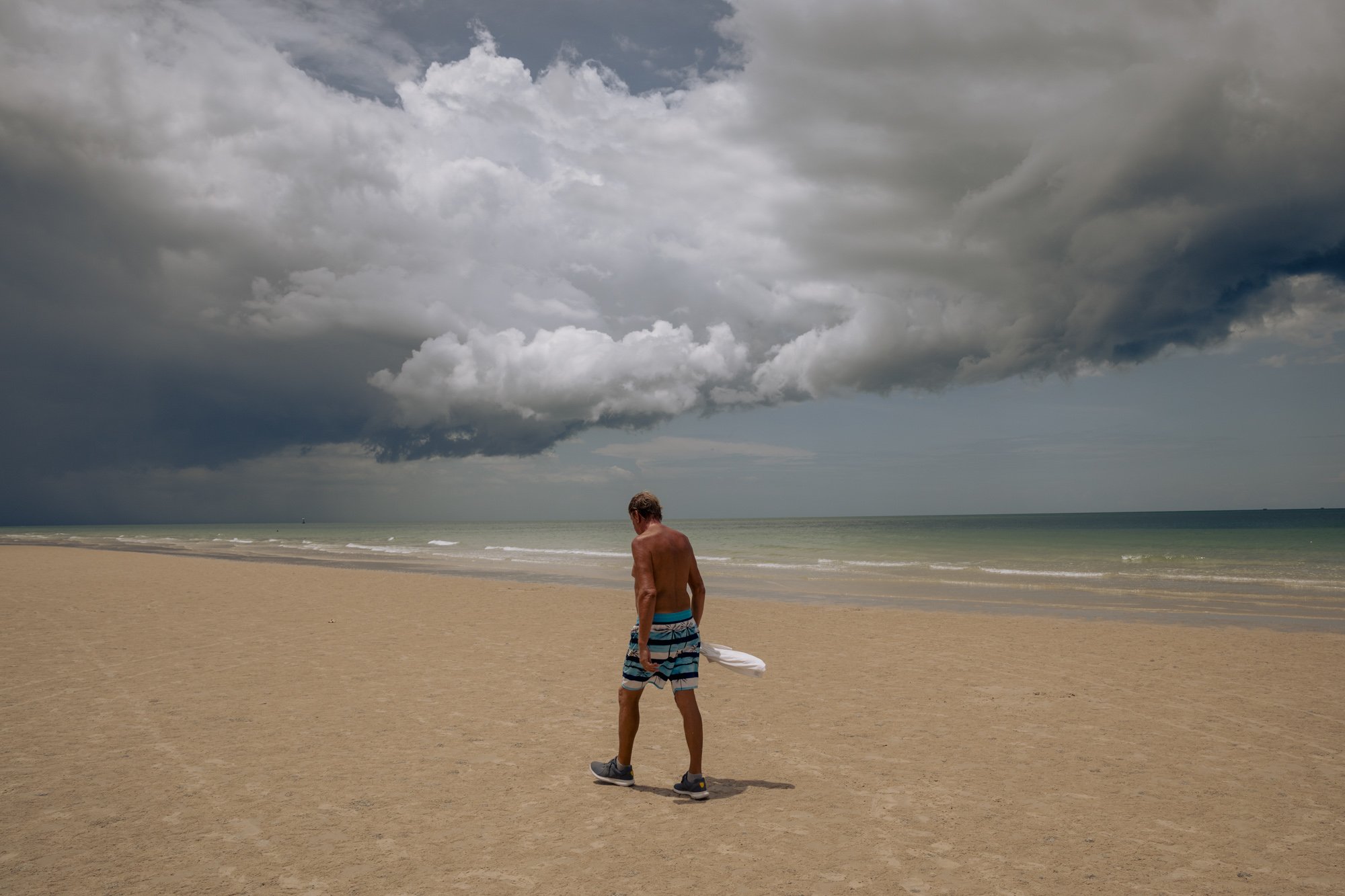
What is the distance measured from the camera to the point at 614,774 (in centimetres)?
569

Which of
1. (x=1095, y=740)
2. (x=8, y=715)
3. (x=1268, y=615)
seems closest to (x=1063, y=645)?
(x=1095, y=740)

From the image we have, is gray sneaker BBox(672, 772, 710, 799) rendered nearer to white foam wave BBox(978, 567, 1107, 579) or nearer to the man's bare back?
the man's bare back

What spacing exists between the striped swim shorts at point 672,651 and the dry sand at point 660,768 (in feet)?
2.89

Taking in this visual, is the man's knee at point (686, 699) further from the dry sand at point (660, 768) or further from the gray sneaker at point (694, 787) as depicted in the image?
the dry sand at point (660, 768)

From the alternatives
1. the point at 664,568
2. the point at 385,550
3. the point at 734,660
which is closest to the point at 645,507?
the point at 664,568

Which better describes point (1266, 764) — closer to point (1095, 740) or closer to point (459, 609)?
point (1095, 740)

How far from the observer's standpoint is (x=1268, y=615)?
53.5 ft

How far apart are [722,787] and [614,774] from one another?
804 millimetres

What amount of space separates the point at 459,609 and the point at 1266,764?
1339cm

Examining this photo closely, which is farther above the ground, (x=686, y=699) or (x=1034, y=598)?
(x=686, y=699)

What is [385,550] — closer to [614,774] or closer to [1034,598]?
[1034,598]

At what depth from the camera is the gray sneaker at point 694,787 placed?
17.7 ft

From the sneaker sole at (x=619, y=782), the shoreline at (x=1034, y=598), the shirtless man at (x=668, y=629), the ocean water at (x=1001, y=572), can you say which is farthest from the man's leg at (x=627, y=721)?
the ocean water at (x=1001, y=572)

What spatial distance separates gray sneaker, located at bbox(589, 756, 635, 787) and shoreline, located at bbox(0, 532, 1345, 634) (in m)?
12.5
